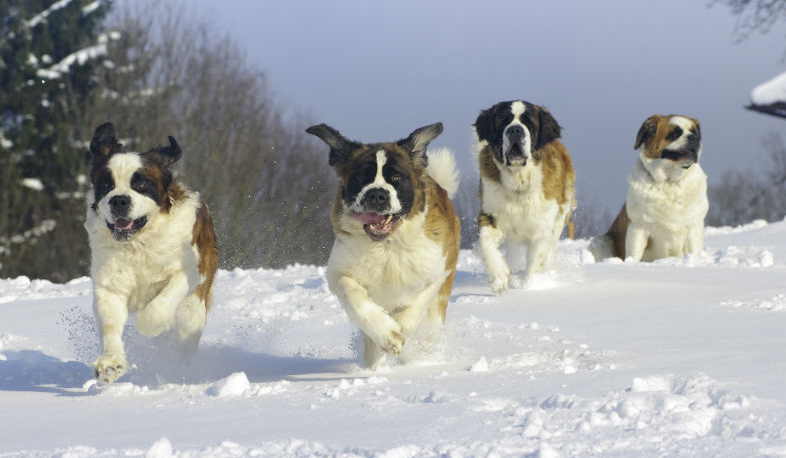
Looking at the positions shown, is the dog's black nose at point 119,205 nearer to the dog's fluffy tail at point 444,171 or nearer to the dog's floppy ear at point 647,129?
the dog's fluffy tail at point 444,171

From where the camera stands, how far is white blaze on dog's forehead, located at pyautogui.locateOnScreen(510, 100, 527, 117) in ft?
26.5

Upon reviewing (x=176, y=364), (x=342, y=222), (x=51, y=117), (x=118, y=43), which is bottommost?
(x=176, y=364)

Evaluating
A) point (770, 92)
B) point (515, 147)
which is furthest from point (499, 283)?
point (770, 92)

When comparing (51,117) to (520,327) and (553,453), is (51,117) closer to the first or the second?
(520,327)

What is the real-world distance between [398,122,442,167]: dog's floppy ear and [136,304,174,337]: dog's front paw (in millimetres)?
1824

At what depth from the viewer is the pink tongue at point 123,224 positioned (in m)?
5.54

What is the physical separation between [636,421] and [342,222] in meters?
2.33

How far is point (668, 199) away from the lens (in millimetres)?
10703

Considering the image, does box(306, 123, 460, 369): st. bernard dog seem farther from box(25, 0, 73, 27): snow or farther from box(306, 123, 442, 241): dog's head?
box(25, 0, 73, 27): snow

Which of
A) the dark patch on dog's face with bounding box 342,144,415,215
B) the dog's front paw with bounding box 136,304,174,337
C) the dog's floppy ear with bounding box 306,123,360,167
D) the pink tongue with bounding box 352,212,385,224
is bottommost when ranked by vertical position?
the dog's front paw with bounding box 136,304,174,337

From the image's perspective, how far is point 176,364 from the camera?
6.23 meters

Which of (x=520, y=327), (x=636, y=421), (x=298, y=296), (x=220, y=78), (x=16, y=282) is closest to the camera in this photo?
(x=636, y=421)

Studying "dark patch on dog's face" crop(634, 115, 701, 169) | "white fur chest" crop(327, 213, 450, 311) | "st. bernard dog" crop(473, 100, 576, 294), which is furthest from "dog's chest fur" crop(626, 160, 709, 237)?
"white fur chest" crop(327, 213, 450, 311)

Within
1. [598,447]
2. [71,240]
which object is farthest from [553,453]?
[71,240]
